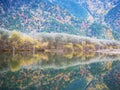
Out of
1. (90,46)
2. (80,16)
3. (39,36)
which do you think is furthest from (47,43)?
(80,16)

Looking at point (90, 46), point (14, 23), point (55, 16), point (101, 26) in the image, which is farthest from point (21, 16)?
point (101, 26)

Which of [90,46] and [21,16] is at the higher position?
[21,16]

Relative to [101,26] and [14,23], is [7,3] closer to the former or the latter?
[14,23]

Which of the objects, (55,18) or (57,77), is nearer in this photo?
(57,77)

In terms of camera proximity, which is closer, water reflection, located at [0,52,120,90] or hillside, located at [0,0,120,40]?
water reflection, located at [0,52,120,90]

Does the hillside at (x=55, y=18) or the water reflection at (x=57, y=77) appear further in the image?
the hillside at (x=55, y=18)

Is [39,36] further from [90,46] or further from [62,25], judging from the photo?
[62,25]

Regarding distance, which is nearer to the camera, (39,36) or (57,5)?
(39,36)

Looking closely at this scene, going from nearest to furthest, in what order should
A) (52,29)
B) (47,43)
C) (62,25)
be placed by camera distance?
(47,43), (52,29), (62,25)

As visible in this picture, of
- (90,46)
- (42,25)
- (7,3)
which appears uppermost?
(7,3)

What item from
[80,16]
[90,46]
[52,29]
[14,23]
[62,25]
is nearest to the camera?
[90,46]
